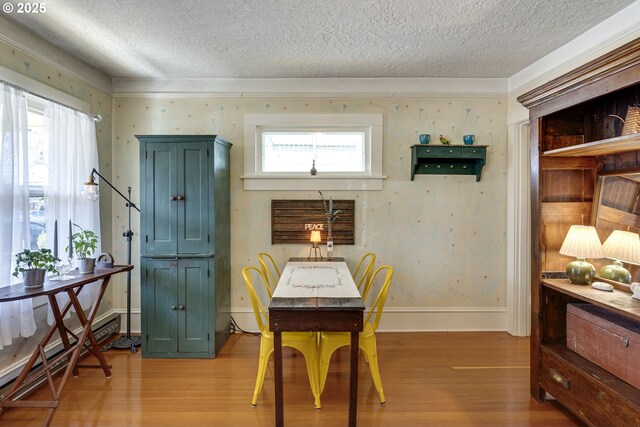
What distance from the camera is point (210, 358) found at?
312 cm

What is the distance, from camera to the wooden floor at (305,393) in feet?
7.36

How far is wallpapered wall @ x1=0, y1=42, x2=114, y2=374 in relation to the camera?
2.50m

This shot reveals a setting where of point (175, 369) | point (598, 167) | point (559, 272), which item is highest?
point (598, 167)

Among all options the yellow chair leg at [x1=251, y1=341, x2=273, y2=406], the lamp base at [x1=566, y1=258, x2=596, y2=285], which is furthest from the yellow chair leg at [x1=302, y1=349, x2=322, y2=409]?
the lamp base at [x1=566, y1=258, x2=596, y2=285]

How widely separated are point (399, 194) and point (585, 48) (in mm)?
1921

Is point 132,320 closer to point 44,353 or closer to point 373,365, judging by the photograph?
point 44,353

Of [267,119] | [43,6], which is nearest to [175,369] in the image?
[267,119]

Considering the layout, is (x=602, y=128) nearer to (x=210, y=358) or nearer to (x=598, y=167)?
(x=598, y=167)

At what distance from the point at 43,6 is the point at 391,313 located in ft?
12.6

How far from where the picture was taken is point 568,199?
2436 mm

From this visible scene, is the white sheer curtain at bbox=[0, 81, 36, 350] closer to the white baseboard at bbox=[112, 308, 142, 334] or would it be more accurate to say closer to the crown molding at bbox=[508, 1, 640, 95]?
the white baseboard at bbox=[112, 308, 142, 334]

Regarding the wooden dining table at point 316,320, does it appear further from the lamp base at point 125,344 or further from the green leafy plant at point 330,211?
the lamp base at point 125,344

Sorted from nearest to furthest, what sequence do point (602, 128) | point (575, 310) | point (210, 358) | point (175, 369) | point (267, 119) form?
point (575, 310)
point (602, 128)
point (175, 369)
point (210, 358)
point (267, 119)
